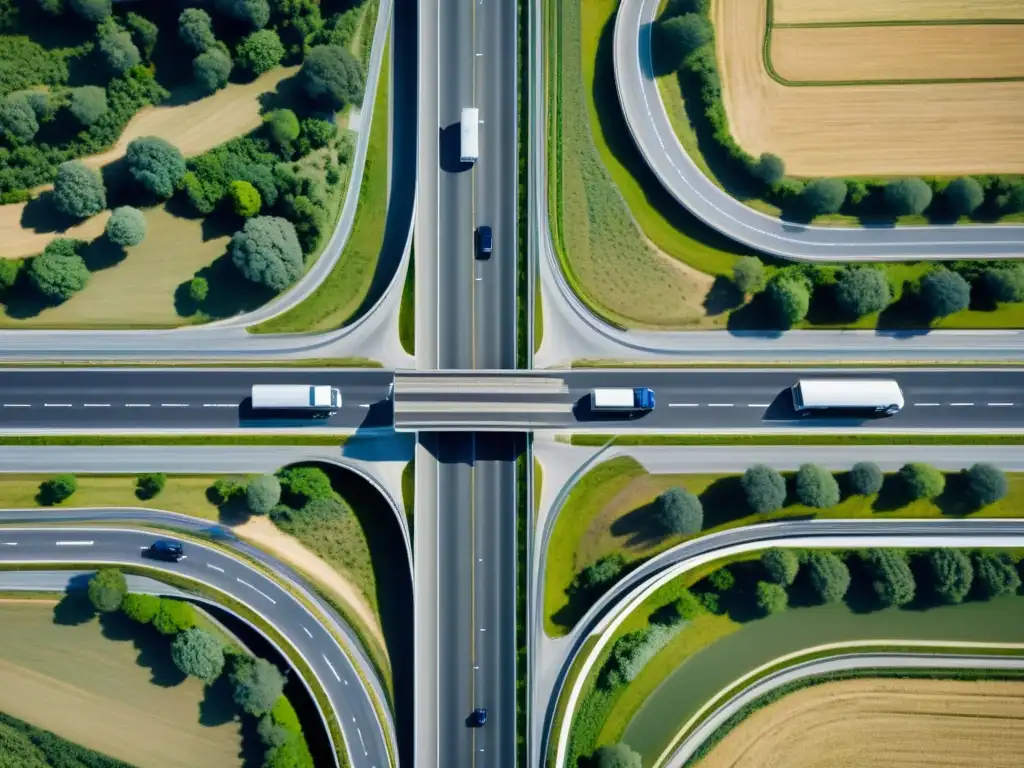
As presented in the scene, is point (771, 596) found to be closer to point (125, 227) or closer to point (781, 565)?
point (781, 565)

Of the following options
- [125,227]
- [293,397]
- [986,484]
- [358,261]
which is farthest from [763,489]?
[125,227]

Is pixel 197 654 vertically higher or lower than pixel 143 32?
lower

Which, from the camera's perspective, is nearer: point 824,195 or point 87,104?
point 87,104

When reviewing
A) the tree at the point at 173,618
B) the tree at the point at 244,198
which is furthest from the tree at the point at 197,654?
the tree at the point at 244,198

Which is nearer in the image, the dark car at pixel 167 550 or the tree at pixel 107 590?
the tree at pixel 107 590

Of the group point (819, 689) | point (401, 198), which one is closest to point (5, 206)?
point (401, 198)

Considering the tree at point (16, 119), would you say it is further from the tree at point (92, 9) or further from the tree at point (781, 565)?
the tree at point (781, 565)
